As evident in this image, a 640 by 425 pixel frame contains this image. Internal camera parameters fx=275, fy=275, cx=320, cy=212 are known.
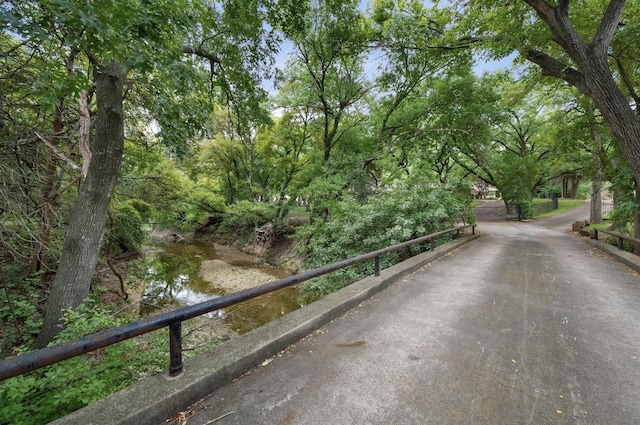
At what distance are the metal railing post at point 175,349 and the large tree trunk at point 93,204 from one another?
3068mm

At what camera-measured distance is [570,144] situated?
11.2 metres

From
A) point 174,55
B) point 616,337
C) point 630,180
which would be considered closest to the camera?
point 616,337

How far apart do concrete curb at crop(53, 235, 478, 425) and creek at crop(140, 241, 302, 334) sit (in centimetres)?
352

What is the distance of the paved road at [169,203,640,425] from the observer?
1.99m

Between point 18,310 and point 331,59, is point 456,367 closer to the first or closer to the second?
point 18,310

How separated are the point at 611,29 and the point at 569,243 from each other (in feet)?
24.0

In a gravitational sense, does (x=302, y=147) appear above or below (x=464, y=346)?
above

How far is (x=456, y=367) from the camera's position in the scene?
255 centimetres

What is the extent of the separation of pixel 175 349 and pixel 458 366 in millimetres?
2477

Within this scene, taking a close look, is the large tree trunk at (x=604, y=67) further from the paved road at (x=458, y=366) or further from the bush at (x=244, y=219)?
the bush at (x=244, y=219)

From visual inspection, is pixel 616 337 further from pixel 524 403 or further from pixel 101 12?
pixel 101 12

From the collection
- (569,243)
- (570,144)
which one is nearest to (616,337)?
(569,243)

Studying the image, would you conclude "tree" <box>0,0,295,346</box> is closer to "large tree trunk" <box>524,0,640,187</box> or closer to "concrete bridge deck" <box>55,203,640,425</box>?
"concrete bridge deck" <box>55,203,640,425</box>

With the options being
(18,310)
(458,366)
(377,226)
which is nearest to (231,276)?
(377,226)
